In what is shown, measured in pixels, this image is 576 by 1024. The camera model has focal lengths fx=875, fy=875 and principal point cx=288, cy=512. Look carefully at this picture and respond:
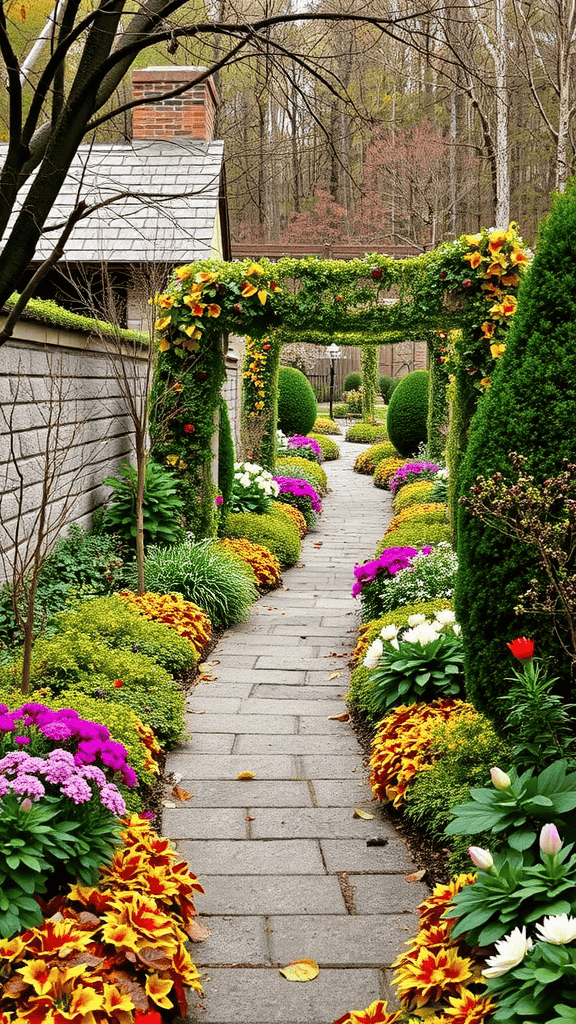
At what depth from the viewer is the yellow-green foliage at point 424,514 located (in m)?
Answer: 9.99

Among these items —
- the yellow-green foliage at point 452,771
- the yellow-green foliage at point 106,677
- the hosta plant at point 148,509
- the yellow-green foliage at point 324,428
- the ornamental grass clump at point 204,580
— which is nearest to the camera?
the yellow-green foliage at point 452,771

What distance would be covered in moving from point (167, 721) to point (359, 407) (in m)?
28.7

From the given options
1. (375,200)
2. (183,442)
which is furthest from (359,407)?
(183,442)

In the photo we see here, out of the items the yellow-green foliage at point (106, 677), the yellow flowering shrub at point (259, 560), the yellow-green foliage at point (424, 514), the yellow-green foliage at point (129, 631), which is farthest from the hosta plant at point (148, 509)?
the yellow-green foliage at point (424, 514)

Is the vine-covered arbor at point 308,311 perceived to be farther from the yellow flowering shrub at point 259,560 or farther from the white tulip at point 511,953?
the white tulip at point 511,953

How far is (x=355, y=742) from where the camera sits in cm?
476

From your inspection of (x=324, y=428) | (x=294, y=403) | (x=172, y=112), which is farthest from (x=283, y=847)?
(x=324, y=428)

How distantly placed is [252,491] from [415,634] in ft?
23.0

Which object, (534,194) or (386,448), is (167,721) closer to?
(386,448)

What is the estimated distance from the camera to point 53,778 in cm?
246

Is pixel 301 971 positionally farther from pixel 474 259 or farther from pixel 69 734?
pixel 474 259

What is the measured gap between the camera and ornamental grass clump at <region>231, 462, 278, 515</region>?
1109cm

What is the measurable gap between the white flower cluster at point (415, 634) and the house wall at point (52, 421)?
5.67ft

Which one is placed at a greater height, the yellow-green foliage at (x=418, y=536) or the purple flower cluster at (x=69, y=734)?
the purple flower cluster at (x=69, y=734)
